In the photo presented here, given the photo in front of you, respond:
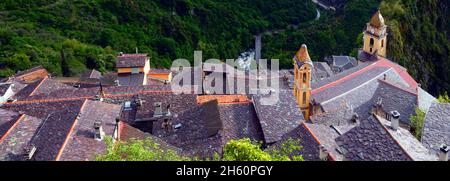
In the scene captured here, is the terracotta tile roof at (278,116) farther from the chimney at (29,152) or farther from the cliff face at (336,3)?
the cliff face at (336,3)

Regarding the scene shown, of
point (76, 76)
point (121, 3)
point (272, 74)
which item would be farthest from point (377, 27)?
point (121, 3)

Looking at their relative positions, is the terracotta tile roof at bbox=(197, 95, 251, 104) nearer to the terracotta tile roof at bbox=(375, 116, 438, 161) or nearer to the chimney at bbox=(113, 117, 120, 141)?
the chimney at bbox=(113, 117, 120, 141)

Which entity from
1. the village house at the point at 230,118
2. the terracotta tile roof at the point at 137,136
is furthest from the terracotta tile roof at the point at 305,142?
the terracotta tile roof at the point at 137,136

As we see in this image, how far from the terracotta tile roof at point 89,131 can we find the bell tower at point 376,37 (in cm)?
2953

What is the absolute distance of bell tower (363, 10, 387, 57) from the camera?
5469cm

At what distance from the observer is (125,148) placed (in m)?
20.7

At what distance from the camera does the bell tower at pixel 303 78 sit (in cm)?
3806

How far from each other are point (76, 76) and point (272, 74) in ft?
73.4

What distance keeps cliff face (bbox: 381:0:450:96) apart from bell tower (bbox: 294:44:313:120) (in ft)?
89.1

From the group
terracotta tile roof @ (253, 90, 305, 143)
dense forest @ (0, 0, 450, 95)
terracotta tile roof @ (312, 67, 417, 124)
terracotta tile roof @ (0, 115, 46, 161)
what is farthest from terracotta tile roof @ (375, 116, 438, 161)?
dense forest @ (0, 0, 450, 95)

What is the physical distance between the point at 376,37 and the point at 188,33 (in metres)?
30.3

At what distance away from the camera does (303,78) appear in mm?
39188

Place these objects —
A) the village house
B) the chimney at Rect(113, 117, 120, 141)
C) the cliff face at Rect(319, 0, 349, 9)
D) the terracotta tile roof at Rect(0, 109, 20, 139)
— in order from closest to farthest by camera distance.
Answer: the village house
the chimney at Rect(113, 117, 120, 141)
the terracotta tile roof at Rect(0, 109, 20, 139)
the cliff face at Rect(319, 0, 349, 9)

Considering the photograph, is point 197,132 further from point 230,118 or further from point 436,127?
point 436,127
